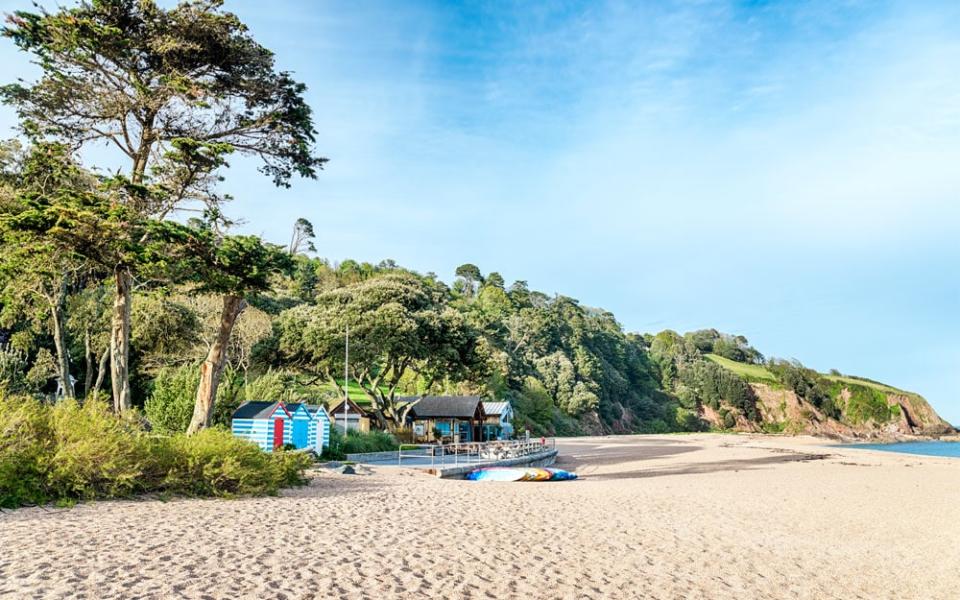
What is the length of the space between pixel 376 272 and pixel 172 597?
117881 mm

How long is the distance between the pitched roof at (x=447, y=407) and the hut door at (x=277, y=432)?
20.0 metres

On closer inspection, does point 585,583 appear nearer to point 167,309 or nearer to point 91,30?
point 91,30

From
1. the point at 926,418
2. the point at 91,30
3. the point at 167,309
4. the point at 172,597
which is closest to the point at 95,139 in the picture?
the point at 91,30

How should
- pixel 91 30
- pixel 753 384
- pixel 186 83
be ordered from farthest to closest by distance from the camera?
pixel 753 384, pixel 186 83, pixel 91 30

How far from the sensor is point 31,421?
35.7 feet

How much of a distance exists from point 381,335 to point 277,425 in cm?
1564

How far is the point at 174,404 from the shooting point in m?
22.3

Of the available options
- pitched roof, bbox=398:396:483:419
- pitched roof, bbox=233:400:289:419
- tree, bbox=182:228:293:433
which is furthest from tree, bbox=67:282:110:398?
tree, bbox=182:228:293:433

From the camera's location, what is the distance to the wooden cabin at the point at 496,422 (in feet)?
149

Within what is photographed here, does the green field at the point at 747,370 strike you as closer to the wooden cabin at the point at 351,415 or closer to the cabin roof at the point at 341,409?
the wooden cabin at the point at 351,415

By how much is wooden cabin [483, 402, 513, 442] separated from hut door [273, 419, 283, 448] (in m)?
25.3

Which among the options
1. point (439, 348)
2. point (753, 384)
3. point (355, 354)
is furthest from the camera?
point (753, 384)

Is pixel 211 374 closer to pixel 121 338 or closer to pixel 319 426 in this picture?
pixel 121 338

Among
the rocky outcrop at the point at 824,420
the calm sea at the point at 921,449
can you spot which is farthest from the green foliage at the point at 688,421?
the calm sea at the point at 921,449
